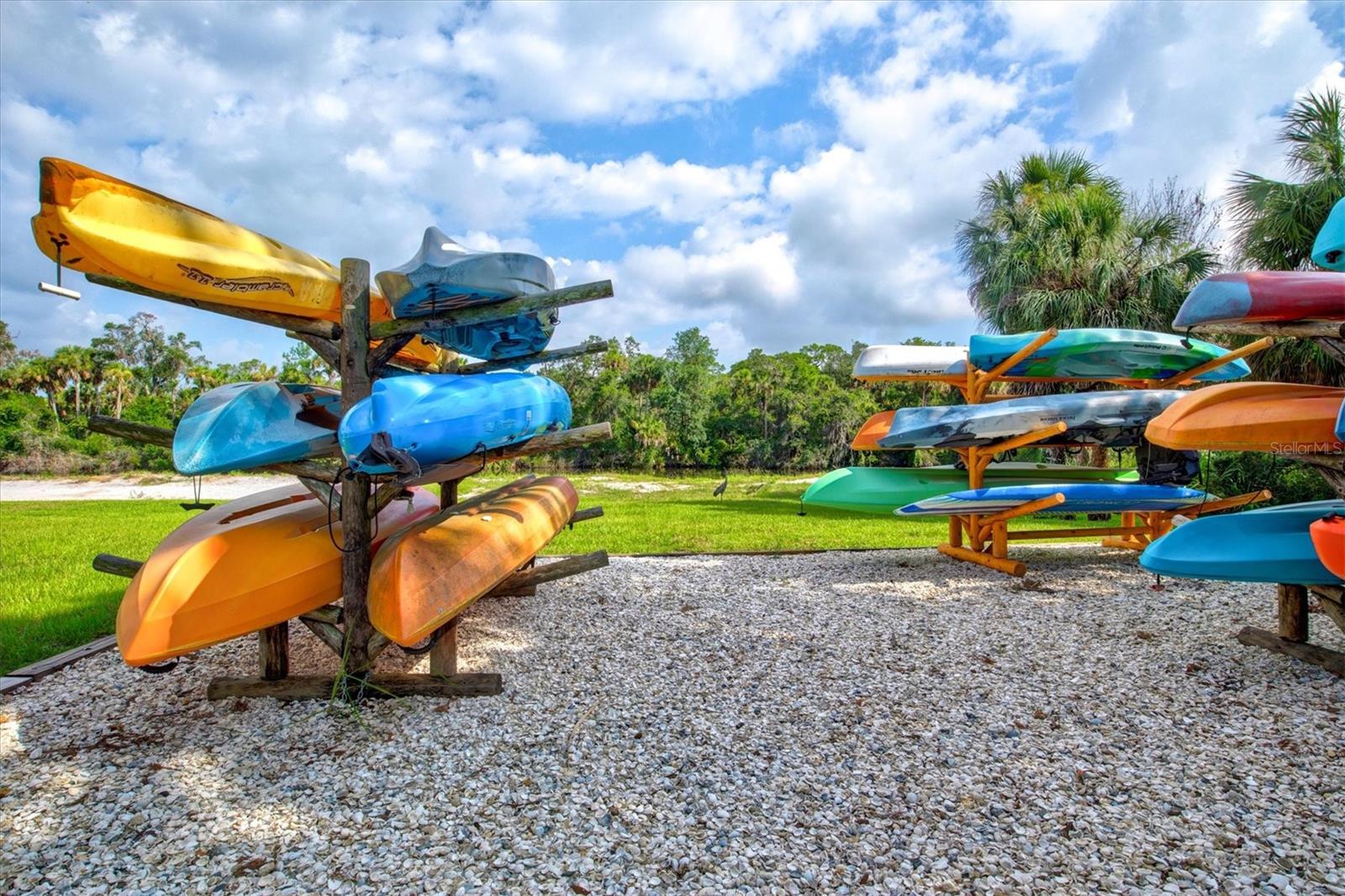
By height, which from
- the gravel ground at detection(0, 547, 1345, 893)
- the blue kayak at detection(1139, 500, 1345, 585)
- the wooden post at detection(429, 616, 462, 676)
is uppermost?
the blue kayak at detection(1139, 500, 1345, 585)

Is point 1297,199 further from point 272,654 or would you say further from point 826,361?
point 826,361

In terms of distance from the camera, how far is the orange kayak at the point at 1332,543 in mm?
3232

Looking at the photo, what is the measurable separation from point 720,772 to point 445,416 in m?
2.17

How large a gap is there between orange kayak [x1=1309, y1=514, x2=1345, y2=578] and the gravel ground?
2.37 ft

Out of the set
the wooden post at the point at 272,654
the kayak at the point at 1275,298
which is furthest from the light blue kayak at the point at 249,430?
the kayak at the point at 1275,298

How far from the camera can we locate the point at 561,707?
3.51 m

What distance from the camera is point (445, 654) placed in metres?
3.69

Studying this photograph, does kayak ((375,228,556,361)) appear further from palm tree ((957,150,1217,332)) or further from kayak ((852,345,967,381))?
palm tree ((957,150,1217,332))

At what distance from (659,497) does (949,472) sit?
10403 millimetres

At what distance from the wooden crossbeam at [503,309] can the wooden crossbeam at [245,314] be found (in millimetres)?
249

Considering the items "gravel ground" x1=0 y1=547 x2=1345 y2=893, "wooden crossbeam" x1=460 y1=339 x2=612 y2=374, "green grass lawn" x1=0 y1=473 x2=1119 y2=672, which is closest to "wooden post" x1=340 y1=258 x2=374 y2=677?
"gravel ground" x1=0 y1=547 x2=1345 y2=893

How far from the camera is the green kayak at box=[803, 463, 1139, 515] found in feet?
24.6

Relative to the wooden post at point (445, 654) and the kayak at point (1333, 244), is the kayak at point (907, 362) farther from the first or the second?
the wooden post at point (445, 654)

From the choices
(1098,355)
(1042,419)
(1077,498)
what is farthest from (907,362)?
(1077,498)
